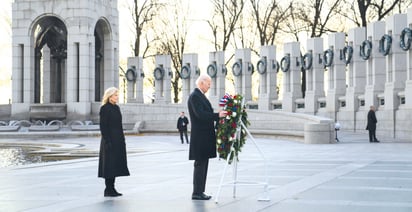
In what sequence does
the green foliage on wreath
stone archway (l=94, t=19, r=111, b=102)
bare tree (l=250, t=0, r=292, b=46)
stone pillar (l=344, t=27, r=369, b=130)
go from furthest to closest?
bare tree (l=250, t=0, r=292, b=46)
stone archway (l=94, t=19, r=111, b=102)
stone pillar (l=344, t=27, r=369, b=130)
the green foliage on wreath

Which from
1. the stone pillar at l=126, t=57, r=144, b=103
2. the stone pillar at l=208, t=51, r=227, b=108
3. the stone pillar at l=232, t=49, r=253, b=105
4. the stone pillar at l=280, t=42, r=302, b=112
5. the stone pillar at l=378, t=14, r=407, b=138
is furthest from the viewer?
the stone pillar at l=126, t=57, r=144, b=103

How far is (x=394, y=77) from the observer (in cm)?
2898

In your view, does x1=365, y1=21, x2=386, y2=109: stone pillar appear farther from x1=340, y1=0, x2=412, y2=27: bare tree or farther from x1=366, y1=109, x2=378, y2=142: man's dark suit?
x1=340, y1=0, x2=412, y2=27: bare tree

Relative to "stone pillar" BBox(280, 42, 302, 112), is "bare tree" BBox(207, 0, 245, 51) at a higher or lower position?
higher

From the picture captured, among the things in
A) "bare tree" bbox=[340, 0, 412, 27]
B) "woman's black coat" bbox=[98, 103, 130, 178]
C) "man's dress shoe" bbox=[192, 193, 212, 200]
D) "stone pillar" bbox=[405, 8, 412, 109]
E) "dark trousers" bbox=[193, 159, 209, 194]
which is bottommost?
"man's dress shoe" bbox=[192, 193, 212, 200]

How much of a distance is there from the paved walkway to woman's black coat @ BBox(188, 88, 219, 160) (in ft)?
2.41

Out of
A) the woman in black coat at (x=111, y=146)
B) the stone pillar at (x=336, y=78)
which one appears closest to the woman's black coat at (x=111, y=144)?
the woman in black coat at (x=111, y=146)

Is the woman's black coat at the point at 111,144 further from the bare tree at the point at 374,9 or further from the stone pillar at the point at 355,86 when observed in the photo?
the bare tree at the point at 374,9

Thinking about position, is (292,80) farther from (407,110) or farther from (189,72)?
(407,110)

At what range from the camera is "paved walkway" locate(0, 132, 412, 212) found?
9297 millimetres

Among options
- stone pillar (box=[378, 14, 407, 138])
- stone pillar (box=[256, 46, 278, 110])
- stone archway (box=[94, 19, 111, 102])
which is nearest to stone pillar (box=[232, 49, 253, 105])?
stone pillar (box=[256, 46, 278, 110])

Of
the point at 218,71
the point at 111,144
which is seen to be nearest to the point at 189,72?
the point at 218,71

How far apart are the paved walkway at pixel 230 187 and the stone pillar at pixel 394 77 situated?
10.7 meters

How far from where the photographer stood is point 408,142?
26.3 meters
